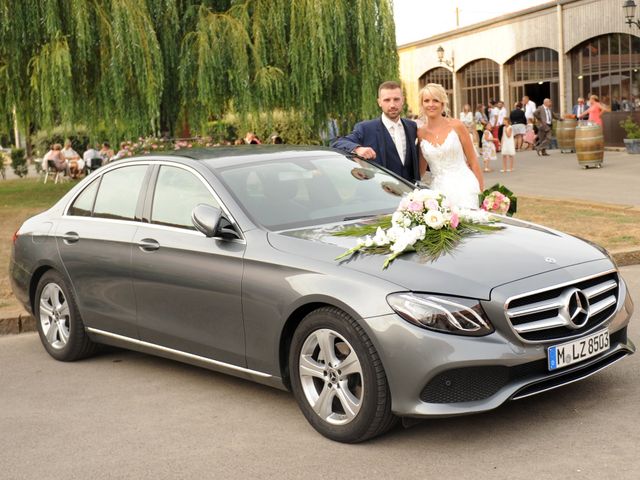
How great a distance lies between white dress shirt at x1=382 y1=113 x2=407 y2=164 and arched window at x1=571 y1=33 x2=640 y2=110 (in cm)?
2992

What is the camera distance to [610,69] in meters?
37.7

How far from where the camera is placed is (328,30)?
59.3ft

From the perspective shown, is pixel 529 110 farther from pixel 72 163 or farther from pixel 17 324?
pixel 17 324

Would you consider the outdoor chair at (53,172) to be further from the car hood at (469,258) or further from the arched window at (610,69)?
the car hood at (469,258)

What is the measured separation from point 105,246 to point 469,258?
2.78 meters

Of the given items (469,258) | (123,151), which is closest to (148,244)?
(469,258)

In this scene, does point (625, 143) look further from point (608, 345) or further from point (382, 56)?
point (608, 345)

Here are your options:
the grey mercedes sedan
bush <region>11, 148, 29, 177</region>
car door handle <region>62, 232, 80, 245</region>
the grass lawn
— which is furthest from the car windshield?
bush <region>11, 148, 29, 177</region>

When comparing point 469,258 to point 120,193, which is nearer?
point 469,258

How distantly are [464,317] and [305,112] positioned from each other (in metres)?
14.1

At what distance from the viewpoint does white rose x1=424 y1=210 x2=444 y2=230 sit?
5402 mm

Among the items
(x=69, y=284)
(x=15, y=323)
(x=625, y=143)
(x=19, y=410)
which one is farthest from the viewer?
(x=625, y=143)

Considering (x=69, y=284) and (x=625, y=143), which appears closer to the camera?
(x=69, y=284)

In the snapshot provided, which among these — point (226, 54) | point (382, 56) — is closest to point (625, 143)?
point (382, 56)
